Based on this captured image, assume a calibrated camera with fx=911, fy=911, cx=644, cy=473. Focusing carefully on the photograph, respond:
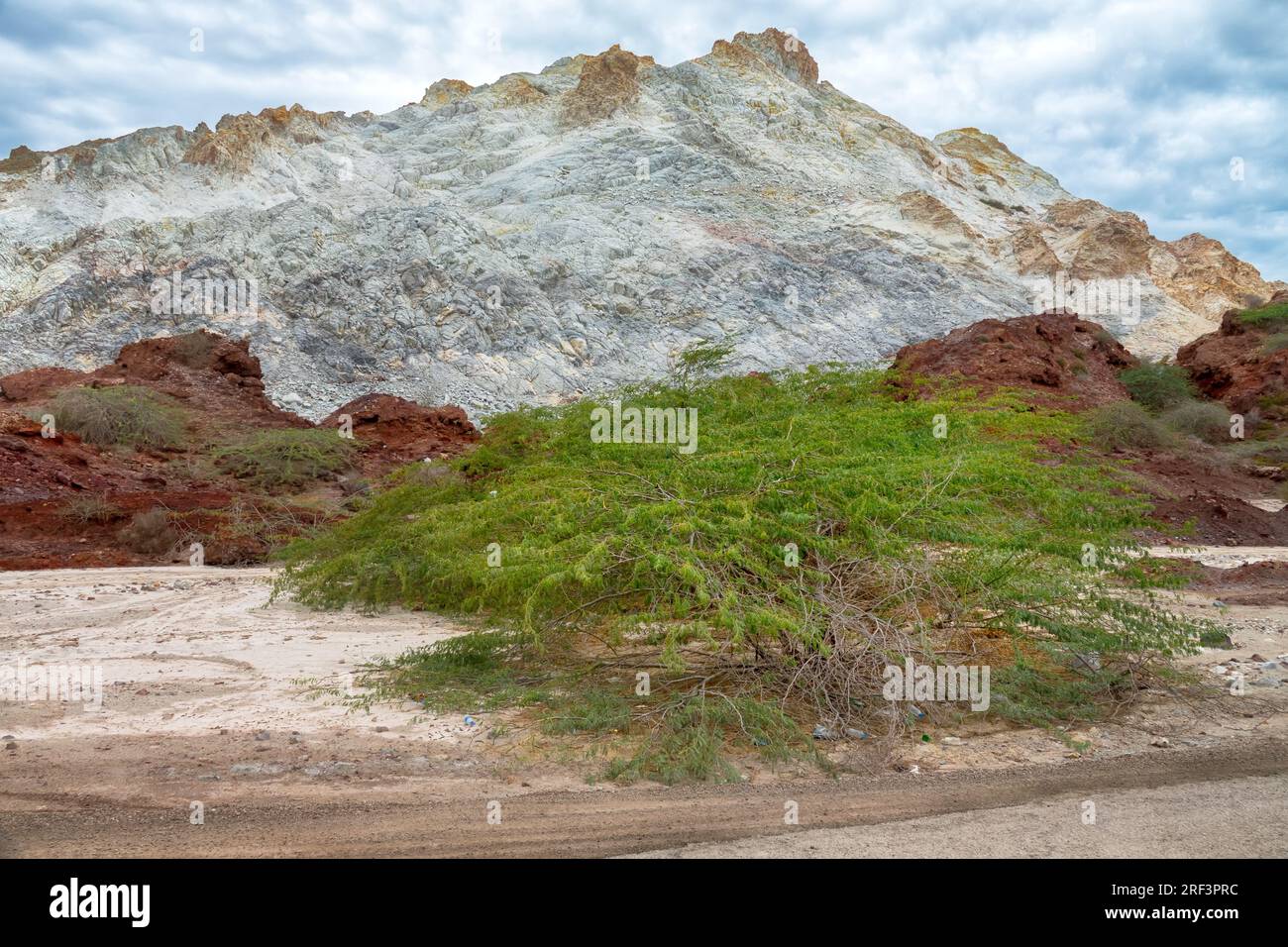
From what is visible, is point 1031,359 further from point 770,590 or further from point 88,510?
point 88,510

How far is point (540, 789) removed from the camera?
5.56m

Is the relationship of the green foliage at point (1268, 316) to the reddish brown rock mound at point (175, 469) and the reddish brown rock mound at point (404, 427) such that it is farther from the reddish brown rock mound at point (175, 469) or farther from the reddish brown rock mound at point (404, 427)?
the reddish brown rock mound at point (175, 469)

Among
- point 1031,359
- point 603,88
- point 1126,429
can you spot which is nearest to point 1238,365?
point 1126,429

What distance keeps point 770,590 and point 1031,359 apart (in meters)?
19.7

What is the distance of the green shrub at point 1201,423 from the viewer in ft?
Result: 84.1

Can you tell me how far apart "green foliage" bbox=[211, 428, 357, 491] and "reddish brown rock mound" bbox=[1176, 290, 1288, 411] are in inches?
1042

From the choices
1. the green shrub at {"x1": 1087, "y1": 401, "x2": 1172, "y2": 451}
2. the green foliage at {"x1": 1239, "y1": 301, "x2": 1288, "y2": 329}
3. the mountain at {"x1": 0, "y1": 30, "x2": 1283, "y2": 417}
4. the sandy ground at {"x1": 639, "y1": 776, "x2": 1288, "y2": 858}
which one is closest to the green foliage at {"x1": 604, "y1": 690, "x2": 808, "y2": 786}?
the sandy ground at {"x1": 639, "y1": 776, "x2": 1288, "y2": 858}

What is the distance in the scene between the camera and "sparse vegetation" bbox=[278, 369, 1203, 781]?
6.58m

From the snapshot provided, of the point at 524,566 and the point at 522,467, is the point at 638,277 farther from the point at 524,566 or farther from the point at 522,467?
the point at 524,566

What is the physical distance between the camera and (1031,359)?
23859 mm

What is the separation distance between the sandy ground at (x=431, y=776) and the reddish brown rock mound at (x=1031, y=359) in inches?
574

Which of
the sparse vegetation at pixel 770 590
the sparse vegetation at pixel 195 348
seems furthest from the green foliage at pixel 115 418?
the sparse vegetation at pixel 770 590

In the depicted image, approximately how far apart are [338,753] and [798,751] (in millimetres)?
3074
